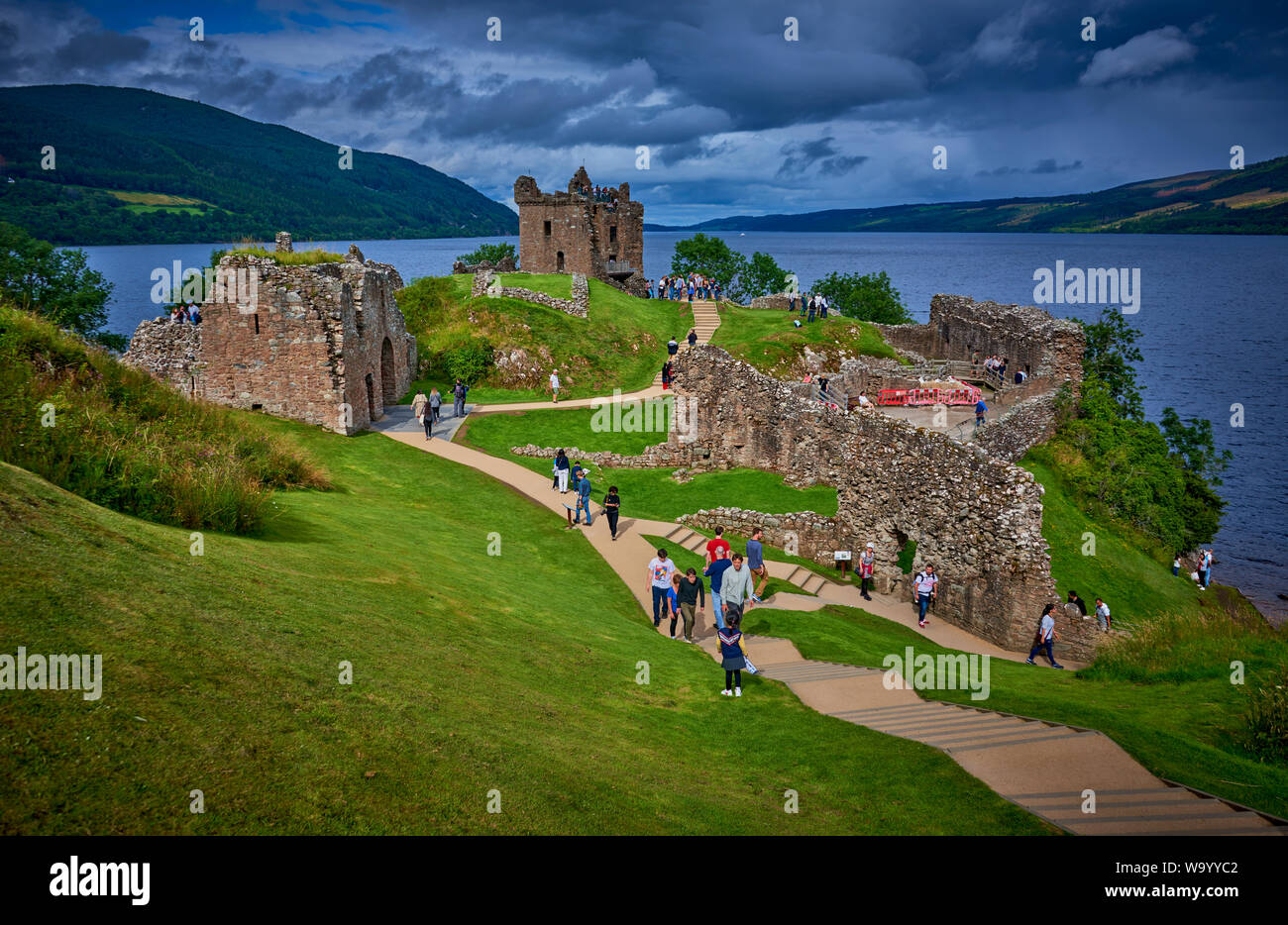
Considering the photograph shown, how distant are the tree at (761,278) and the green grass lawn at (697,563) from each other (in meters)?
79.2

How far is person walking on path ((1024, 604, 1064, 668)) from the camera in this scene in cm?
2023

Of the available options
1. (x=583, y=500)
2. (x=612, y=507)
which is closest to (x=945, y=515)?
(x=612, y=507)

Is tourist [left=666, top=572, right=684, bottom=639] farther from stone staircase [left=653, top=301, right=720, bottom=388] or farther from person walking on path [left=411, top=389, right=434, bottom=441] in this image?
stone staircase [left=653, top=301, right=720, bottom=388]

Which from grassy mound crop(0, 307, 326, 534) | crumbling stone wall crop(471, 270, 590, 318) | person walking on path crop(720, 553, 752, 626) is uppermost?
crumbling stone wall crop(471, 270, 590, 318)

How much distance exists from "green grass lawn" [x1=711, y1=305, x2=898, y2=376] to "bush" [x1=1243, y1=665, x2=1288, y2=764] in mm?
33771

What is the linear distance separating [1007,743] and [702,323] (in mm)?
45491

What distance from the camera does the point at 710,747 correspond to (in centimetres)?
1102

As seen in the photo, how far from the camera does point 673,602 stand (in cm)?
1903

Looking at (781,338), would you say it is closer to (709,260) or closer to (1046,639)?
(1046,639)

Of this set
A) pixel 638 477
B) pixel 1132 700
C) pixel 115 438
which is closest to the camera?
pixel 115 438

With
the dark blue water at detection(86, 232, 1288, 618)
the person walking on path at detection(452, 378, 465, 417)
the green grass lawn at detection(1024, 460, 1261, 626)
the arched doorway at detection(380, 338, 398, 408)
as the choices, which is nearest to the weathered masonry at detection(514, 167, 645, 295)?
the arched doorway at detection(380, 338, 398, 408)
